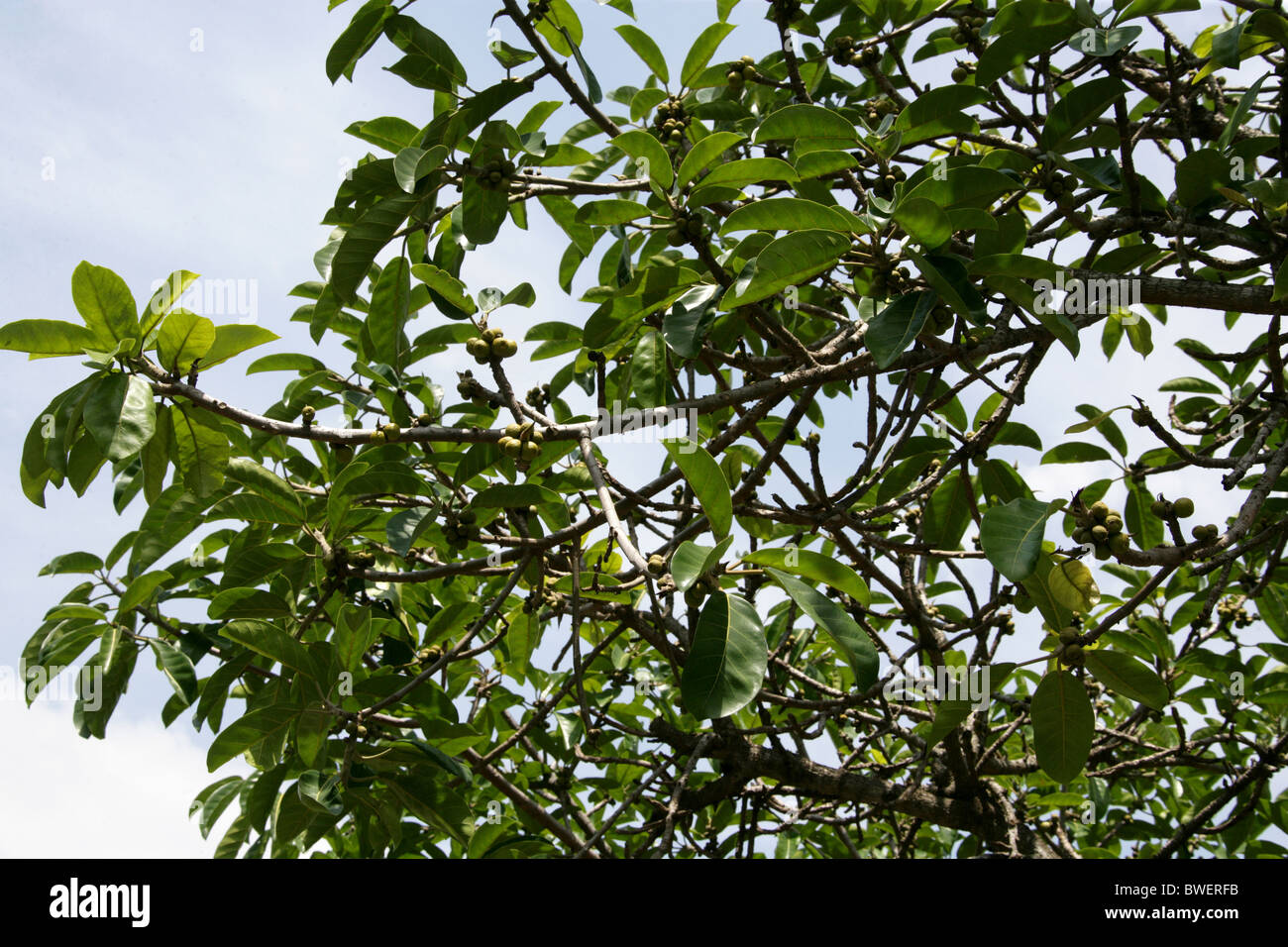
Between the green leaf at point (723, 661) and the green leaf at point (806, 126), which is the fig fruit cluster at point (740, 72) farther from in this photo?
the green leaf at point (723, 661)

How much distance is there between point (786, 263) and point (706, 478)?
49 centimetres

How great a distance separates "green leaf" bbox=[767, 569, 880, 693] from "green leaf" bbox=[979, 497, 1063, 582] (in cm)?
31

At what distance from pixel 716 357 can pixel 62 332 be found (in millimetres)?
1572

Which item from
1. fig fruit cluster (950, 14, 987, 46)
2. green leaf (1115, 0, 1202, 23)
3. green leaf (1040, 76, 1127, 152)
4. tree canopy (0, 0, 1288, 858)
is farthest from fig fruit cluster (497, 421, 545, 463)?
fig fruit cluster (950, 14, 987, 46)

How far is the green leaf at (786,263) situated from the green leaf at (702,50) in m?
1.24

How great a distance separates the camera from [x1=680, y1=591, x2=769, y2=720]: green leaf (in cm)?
180

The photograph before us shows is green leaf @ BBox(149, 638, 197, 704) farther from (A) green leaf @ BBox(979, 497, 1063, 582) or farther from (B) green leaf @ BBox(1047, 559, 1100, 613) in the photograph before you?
(B) green leaf @ BBox(1047, 559, 1100, 613)

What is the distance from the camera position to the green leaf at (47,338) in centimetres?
205

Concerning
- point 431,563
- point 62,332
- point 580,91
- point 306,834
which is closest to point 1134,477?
point 580,91

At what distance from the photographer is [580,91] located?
2650 millimetres

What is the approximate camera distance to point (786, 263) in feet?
6.51

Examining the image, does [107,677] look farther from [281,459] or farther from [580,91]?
[580,91]

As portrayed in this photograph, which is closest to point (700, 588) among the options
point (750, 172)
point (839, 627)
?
point (839, 627)

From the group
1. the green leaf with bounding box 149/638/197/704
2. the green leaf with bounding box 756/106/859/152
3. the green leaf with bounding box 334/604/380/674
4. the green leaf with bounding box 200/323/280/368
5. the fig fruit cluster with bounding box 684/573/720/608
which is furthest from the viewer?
the green leaf with bounding box 149/638/197/704
